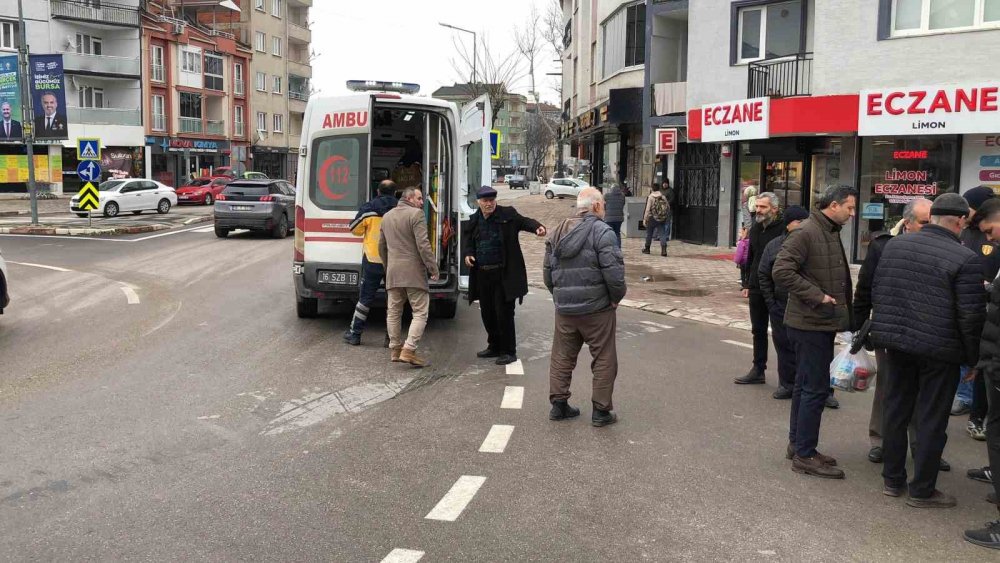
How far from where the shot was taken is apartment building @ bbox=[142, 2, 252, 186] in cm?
5522

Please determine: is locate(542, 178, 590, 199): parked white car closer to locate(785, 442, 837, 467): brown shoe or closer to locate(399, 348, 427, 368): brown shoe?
locate(399, 348, 427, 368): brown shoe

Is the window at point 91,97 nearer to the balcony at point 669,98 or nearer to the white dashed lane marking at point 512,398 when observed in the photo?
the balcony at point 669,98

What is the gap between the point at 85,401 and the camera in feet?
22.7

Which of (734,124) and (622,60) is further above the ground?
(622,60)

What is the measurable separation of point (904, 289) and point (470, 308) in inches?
303

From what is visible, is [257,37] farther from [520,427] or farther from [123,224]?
[520,427]

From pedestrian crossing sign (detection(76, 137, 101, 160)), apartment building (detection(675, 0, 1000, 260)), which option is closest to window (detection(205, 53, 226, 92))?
pedestrian crossing sign (detection(76, 137, 101, 160))

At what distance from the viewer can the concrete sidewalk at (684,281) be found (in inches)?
480

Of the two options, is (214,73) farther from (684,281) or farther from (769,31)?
(684,281)

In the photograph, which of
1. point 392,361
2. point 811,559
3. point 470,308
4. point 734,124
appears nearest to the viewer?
point 811,559

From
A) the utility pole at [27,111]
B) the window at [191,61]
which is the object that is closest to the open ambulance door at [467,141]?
the utility pole at [27,111]

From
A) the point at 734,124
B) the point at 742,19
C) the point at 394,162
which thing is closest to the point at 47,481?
the point at 394,162

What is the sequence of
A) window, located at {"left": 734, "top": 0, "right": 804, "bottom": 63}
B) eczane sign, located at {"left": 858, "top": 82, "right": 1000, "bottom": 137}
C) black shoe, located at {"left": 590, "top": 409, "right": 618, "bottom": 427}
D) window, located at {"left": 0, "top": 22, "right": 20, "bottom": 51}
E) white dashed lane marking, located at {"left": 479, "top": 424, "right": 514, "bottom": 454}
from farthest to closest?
window, located at {"left": 0, "top": 22, "right": 20, "bottom": 51}
window, located at {"left": 734, "top": 0, "right": 804, "bottom": 63}
eczane sign, located at {"left": 858, "top": 82, "right": 1000, "bottom": 137}
black shoe, located at {"left": 590, "top": 409, "right": 618, "bottom": 427}
white dashed lane marking, located at {"left": 479, "top": 424, "right": 514, "bottom": 454}

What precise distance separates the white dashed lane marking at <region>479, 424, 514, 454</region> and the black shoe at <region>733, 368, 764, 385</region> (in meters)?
2.64
